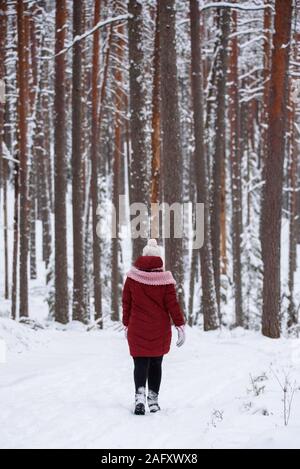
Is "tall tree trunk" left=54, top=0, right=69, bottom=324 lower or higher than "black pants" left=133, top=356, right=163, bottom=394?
higher

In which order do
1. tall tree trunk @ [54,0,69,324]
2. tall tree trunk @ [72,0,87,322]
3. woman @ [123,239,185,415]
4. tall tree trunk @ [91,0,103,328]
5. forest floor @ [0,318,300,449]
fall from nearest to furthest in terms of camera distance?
forest floor @ [0,318,300,449]
woman @ [123,239,185,415]
tall tree trunk @ [54,0,69,324]
tall tree trunk @ [72,0,87,322]
tall tree trunk @ [91,0,103,328]

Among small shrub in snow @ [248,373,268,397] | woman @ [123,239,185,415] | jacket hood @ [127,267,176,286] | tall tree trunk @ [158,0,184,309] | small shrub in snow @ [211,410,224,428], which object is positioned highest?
tall tree trunk @ [158,0,184,309]

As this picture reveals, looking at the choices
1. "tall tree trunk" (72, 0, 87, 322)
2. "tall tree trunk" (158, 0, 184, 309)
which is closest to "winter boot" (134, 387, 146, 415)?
"tall tree trunk" (158, 0, 184, 309)

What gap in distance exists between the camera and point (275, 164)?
40.4ft

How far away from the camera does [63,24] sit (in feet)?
50.8

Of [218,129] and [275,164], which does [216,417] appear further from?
[218,129]

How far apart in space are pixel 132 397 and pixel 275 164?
727cm

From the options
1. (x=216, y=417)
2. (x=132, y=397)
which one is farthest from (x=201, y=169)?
(x=216, y=417)

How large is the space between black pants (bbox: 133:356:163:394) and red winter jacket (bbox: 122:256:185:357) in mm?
128

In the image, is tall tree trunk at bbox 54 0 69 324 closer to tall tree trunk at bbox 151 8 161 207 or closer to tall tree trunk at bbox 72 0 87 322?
tall tree trunk at bbox 72 0 87 322

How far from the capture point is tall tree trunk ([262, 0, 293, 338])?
12.0 meters
